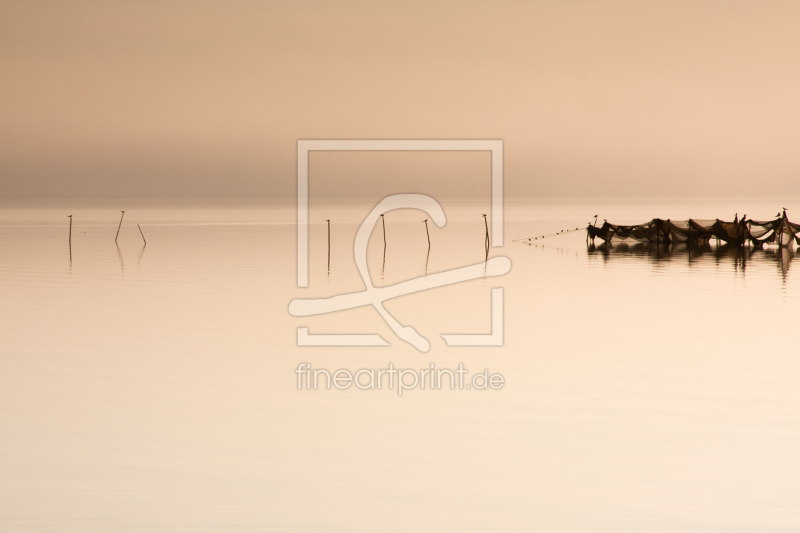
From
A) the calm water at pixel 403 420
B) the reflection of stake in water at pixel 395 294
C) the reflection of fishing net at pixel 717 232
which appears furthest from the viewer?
the reflection of fishing net at pixel 717 232

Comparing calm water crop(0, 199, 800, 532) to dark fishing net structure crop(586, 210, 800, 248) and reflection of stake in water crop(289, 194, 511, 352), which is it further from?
dark fishing net structure crop(586, 210, 800, 248)

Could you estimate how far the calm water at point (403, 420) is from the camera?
5906 mm

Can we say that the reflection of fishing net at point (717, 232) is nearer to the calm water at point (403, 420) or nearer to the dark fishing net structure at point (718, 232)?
the dark fishing net structure at point (718, 232)

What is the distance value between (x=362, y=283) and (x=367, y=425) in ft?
37.4

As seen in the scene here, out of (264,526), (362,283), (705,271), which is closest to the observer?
(264,526)

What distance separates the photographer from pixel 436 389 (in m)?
9.29

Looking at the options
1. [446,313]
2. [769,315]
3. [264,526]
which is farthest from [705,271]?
[264,526]

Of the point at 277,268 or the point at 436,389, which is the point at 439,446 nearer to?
the point at 436,389

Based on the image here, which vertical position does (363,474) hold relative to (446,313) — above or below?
below

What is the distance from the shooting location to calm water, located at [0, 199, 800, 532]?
591 centimetres

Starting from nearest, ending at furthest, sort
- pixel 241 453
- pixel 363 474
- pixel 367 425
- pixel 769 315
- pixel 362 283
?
1. pixel 363 474
2. pixel 241 453
3. pixel 367 425
4. pixel 769 315
5. pixel 362 283

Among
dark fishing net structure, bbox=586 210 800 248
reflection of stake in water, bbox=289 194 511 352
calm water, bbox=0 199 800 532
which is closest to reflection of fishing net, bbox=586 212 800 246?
dark fishing net structure, bbox=586 210 800 248

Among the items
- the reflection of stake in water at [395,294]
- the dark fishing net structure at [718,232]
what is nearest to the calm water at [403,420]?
the reflection of stake in water at [395,294]

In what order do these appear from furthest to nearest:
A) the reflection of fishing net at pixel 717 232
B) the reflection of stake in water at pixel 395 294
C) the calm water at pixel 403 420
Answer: the reflection of fishing net at pixel 717 232 → the reflection of stake in water at pixel 395 294 → the calm water at pixel 403 420
